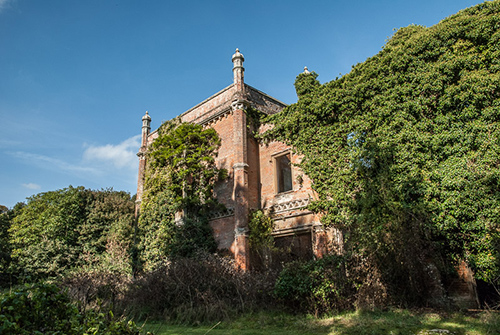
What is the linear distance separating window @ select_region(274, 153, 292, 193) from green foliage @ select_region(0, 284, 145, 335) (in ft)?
40.4

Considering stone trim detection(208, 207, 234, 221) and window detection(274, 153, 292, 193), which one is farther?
window detection(274, 153, 292, 193)

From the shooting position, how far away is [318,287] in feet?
29.3

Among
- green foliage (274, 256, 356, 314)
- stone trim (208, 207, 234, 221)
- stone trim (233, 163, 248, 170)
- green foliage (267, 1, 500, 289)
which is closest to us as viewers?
green foliage (274, 256, 356, 314)

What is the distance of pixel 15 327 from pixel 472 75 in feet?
39.6

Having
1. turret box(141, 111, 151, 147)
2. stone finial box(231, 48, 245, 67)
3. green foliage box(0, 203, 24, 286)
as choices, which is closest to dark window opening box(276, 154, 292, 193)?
stone finial box(231, 48, 245, 67)

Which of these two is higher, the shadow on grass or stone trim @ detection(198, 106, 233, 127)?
stone trim @ detection(198, 106, 233, 127)

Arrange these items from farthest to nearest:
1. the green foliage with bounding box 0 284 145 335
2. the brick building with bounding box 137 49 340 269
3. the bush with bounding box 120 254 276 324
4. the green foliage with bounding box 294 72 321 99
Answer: the green foliage with bounding box 294 72 321 99, the brick building with bounding box 137 49 340 269, the bush with bounding box 120 254 276 324, the green foliage with bounding box 0 284 145 335

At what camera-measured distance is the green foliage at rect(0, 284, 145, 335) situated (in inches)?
122

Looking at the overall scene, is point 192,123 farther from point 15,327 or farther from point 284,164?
point 15,327

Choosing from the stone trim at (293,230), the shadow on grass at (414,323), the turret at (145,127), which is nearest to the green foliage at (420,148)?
the stone trim at (293,230)

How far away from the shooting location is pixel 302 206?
1393 centimetres

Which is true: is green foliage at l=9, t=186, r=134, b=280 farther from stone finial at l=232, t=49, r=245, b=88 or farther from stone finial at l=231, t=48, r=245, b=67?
stone finial at l=231, t=48, r=245, b=67

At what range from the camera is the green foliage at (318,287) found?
8.82 m

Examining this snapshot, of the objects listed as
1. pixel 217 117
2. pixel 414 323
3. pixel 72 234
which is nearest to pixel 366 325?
pixel 414 323
